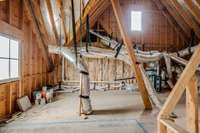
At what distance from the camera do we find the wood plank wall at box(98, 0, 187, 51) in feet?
30.8

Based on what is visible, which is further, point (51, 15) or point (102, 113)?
point (51, 15)

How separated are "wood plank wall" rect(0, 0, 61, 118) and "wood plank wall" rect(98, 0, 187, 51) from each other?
5008 mm

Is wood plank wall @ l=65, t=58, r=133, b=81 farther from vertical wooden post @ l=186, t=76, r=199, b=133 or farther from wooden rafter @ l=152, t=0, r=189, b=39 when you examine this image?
vertical wooden post @ l=186, t=76, r=199, b=133

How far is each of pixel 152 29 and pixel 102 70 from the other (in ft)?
11.3

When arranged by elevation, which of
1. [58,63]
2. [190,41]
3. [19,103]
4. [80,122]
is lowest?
[80,122]

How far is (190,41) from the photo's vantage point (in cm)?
845

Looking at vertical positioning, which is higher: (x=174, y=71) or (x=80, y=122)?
(x=174, y=71)

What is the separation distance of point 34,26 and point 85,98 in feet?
9.91

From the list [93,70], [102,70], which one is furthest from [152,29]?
[93,70]

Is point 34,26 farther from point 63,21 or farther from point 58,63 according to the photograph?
point 58,63

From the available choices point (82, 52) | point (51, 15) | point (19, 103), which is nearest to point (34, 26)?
point (51, 15)

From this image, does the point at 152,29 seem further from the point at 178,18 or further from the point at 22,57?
the point at 22,57

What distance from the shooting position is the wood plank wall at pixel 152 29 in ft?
30.8

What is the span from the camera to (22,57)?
5215mm
